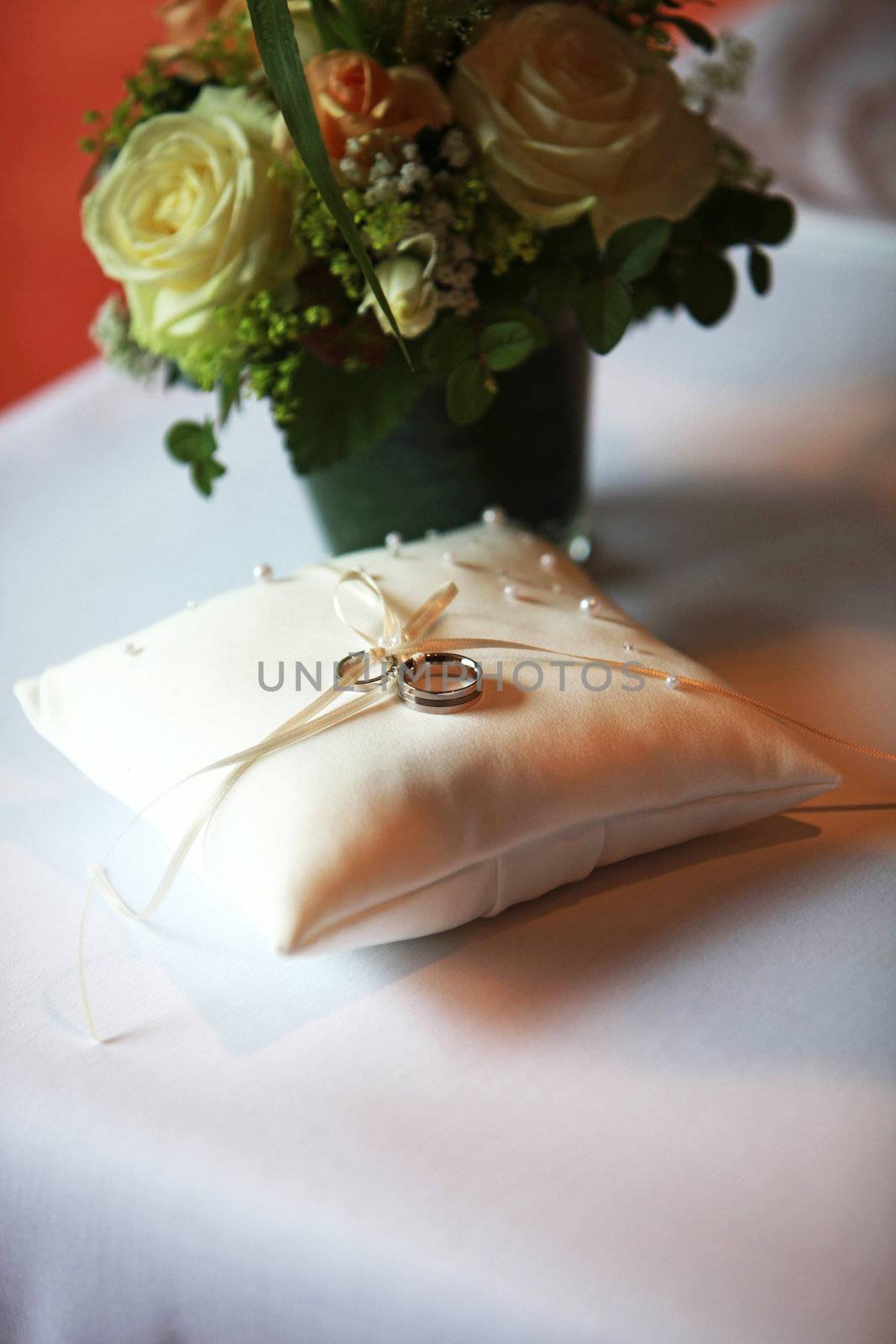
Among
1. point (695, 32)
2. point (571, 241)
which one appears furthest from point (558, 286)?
point (695, 32)

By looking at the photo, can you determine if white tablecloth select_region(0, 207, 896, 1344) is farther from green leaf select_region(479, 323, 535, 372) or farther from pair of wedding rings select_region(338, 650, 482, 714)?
green leaf select_region(479, 323, 535, 372)

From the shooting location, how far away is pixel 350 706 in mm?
609

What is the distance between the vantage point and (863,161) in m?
1.54

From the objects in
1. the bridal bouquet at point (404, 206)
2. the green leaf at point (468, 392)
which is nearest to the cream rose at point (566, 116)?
the bridal bouquet at point (404, 206)

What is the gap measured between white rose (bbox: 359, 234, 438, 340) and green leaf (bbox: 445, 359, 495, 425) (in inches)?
1.5

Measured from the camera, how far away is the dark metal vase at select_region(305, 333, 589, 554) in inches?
33.7

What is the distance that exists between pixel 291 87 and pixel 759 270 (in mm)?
430

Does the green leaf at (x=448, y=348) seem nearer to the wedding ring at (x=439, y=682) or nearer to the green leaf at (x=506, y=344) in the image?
the green leaf at (x=506, y=344)

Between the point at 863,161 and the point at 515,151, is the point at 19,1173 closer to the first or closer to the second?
the point at 515,151

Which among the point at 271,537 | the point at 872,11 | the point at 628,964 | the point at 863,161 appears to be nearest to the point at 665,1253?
the point at 628,964

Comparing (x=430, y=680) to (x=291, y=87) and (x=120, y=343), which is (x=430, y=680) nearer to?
(x=291, y=87)

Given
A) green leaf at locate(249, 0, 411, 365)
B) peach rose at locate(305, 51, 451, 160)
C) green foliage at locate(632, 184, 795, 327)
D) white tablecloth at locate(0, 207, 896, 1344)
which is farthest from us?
green foliage at locate(632, 184, 795, 327)

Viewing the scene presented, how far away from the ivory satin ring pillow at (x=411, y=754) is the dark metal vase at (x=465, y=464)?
5.2 inches

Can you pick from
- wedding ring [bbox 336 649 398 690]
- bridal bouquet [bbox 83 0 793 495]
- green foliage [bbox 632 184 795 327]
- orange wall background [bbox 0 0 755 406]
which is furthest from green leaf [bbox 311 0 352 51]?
orange wall background [bbox 0 0 755 406]
